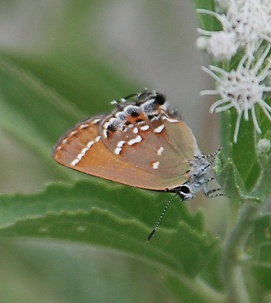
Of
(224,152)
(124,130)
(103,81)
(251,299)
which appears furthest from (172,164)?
(103,81)

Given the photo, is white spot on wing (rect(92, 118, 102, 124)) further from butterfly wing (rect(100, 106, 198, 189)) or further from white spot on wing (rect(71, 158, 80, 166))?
white spot on wing (rect(71, 158, 80, 166))

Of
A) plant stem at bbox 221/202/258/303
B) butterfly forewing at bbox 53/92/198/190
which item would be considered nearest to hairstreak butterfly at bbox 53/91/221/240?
butterfly forewing at bbox 53/92/198/190

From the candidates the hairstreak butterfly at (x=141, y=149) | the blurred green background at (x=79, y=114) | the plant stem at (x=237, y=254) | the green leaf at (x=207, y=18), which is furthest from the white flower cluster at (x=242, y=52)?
the blurred green background at (x=79, y=114)

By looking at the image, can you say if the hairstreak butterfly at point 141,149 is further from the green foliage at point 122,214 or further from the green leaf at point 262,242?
the green leaf at point 262,242

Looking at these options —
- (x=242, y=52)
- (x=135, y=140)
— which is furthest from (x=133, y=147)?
(x=242, y=52)

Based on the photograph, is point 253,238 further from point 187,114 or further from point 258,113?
point 187,114

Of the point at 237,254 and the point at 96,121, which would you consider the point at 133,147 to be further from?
the point at 237,254
